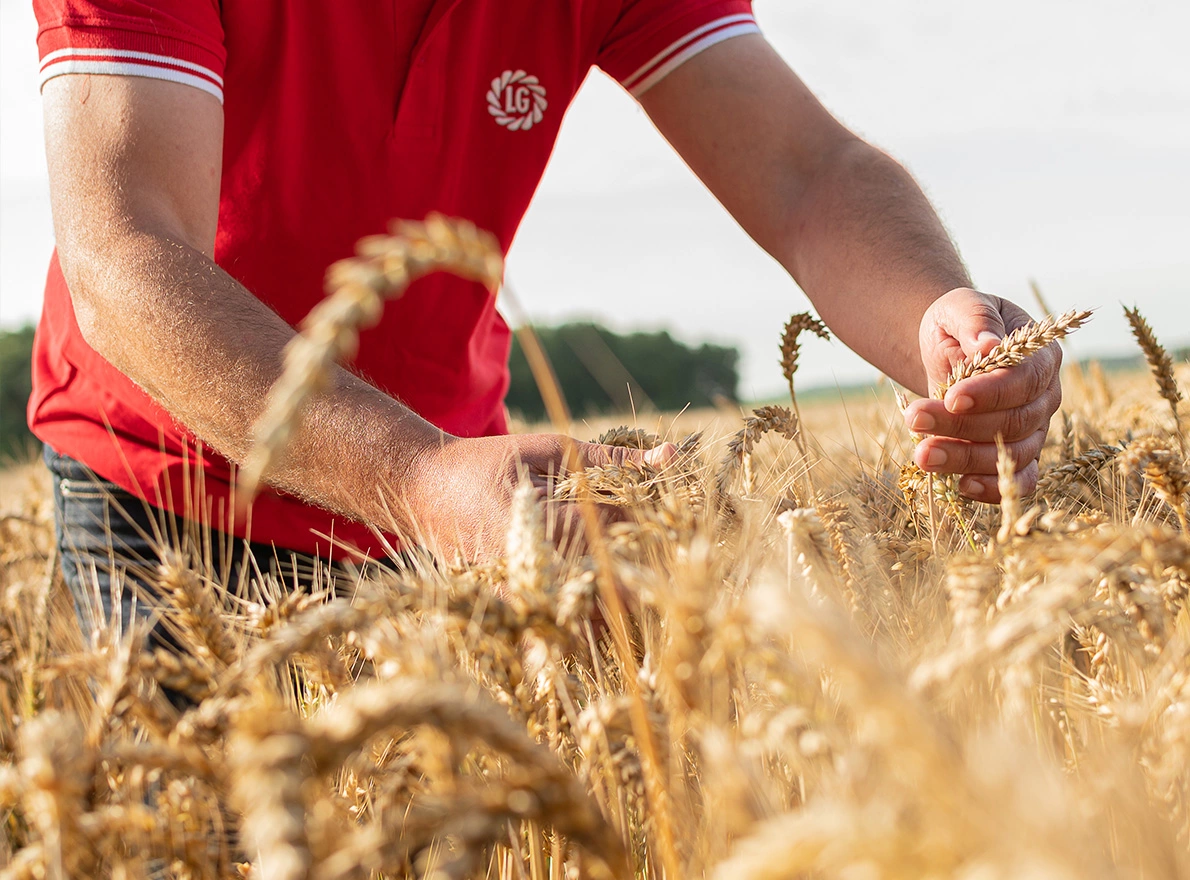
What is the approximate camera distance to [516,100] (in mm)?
2021

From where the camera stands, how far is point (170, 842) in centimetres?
54

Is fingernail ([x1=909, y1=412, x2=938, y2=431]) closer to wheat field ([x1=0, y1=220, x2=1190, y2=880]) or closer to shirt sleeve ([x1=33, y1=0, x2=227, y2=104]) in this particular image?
wheat field ([x1=0, y1=220, x2=1190, y2=880])

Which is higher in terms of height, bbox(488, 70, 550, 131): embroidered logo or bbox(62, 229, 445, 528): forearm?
bbox(488, 70, 550, 131): embroidered logo

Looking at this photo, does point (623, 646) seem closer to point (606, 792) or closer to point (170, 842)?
point (606, 792)

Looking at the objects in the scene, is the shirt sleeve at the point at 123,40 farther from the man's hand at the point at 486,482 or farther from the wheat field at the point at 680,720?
the wheat field at the point at 680,720

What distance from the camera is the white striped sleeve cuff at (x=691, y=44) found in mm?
2064

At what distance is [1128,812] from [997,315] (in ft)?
3.64

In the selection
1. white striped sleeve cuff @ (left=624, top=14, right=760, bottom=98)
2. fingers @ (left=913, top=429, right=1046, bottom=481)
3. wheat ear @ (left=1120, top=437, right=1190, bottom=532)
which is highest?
white striped sleeve cuff @ (left=624, top=14, right=760, bottom=98)

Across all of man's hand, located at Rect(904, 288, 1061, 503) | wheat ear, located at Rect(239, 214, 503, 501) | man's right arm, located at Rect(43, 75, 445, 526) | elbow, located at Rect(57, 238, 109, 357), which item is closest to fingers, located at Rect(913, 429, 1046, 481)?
man's hand, located at Rect(904, 288, 1061, 503)

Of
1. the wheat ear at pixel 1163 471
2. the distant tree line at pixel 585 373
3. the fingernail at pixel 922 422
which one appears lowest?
the wheat ear at pixel 1163 471

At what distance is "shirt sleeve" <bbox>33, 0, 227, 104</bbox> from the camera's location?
138 cm

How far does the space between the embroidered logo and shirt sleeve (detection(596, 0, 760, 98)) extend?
262mm

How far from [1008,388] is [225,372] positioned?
105cm

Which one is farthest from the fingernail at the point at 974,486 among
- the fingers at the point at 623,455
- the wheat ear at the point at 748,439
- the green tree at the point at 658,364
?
the green tree at the point at 658,364
